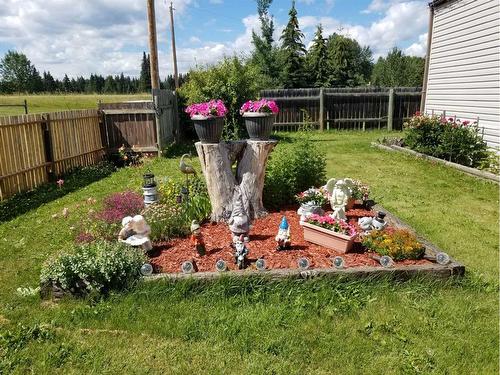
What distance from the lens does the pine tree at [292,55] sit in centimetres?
3116

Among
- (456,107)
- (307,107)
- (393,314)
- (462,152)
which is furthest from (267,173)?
(307,107)

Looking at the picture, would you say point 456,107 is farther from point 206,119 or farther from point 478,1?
point 206,119

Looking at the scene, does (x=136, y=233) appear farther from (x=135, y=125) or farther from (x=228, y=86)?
(x=228, y=86)

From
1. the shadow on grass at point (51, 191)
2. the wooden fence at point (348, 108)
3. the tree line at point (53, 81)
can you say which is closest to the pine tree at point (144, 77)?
the tree line at point (53, 81)

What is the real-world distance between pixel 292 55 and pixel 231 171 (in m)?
28.5

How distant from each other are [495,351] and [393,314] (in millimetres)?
746

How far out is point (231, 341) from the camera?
2.88m

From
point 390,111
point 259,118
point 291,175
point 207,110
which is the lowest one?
point 291,175

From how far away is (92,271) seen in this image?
3439 mm

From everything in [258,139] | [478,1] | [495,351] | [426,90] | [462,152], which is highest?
[478,1]

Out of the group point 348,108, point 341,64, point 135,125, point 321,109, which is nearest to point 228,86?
point 135,125

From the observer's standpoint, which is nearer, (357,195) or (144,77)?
(357,195)

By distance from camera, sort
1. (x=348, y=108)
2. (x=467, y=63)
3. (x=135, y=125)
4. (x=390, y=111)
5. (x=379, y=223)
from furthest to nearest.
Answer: (x=348, y=108)
(x=390, y=111)
(x=135, y=125)
(x=467, y=63)
(x=379, y=223)

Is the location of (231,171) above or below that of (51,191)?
above
